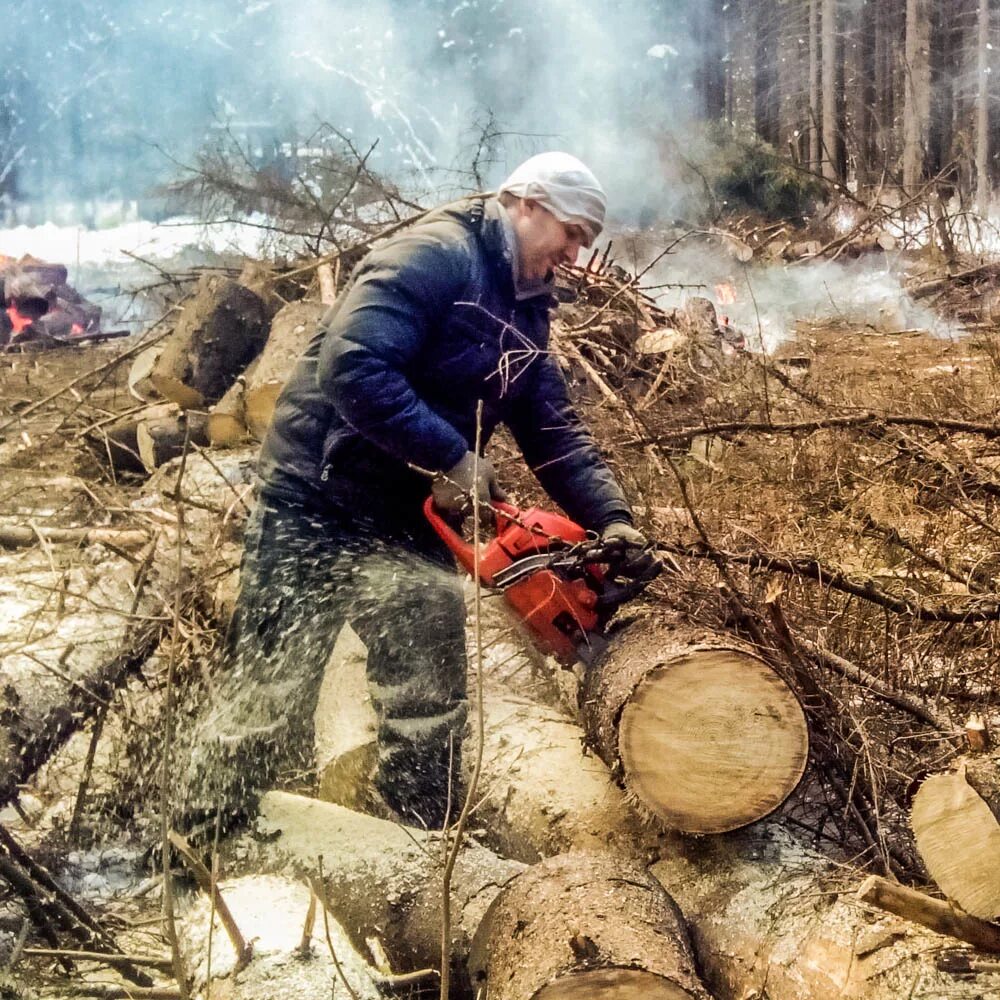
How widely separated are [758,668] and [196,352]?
3.63 m

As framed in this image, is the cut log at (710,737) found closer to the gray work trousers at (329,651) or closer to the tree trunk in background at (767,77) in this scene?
the gray work trousers at (329,651)

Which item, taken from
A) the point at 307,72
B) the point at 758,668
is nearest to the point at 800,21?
the point at 307,72

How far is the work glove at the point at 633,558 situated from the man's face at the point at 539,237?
2.24ft

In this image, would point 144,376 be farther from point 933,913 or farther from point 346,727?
point 933,913

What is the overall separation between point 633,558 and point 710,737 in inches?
18.1

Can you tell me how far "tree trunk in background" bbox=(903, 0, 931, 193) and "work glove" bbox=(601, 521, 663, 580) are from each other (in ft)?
23.4

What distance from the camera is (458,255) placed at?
2.08m

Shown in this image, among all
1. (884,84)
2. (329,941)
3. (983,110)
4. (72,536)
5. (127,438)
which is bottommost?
(127,438)

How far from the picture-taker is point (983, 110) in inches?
294

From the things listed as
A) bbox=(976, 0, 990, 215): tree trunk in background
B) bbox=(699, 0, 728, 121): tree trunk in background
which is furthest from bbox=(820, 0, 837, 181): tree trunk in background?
bbox=(976, 0, 990, 215): tree trunk in background

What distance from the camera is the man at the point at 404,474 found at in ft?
6.72

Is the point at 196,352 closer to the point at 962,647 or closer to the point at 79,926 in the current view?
the point at 79,926

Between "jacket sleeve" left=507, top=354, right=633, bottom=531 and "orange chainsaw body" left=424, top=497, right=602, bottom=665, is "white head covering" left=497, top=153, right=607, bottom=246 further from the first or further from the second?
"orange chainsaw body" left=424, top=497, right=602, bottom=665

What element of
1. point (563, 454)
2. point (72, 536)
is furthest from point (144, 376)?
point (563, 454)
